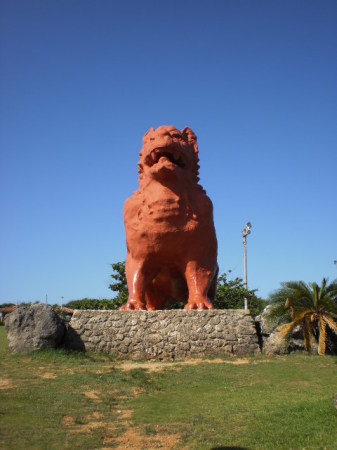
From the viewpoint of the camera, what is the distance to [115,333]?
9.55 m

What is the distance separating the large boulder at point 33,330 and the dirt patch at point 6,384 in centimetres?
193

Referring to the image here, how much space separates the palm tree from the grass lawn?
59cm

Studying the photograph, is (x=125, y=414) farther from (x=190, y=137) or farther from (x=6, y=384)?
(x=190, y=137)

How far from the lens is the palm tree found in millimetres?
9383

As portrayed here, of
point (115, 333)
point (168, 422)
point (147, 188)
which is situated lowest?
point (168, 422)

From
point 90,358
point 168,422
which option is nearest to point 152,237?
point 90,358

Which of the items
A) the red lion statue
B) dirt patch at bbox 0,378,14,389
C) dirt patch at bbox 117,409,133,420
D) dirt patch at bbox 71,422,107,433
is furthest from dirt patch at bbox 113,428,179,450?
the red lion statue

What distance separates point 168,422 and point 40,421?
135cm

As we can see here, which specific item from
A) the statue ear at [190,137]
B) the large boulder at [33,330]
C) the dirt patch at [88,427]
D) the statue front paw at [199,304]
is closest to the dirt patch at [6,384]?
the large boulder at [33,330]

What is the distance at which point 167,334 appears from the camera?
9.37 meters

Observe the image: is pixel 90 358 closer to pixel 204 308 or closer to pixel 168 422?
pixel 204 308

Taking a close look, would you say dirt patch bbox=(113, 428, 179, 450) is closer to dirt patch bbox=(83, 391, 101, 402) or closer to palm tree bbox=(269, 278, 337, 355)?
dirt patch bbox=(83, 391, 101, 402)

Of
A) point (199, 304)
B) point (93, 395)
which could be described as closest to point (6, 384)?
point (93, 395)

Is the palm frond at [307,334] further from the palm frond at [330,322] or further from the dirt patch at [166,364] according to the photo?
the dirt patch at [166,364]
